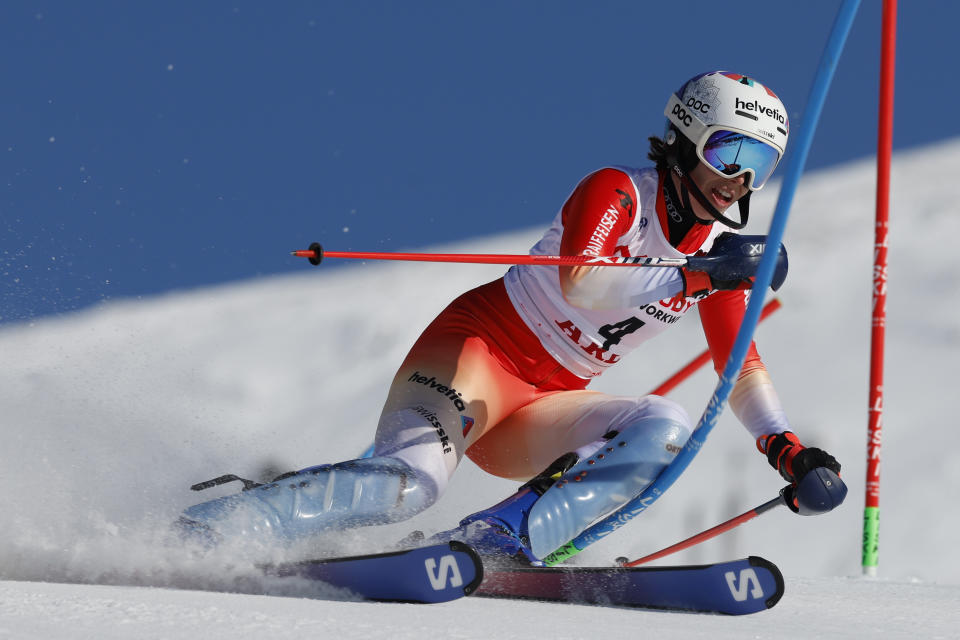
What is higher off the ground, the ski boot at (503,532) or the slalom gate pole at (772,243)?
the slalom gate pole at (772,243)

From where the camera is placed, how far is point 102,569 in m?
2.21

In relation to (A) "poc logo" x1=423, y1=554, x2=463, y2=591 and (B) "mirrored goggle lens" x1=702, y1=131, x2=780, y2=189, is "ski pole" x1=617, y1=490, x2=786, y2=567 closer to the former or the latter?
(B) "mirrored goggle lens" x1=702, y1=131, x2=780, y2=189

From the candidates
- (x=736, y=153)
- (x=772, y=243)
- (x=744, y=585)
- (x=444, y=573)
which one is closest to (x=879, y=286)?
(x=736, y=153)

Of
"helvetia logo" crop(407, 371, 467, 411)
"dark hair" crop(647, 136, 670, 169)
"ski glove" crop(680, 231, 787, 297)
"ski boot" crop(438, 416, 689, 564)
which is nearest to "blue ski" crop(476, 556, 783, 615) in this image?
"ski boot" crop(438, 416, 689, 564)

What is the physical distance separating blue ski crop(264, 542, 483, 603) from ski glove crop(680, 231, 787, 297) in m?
0.92

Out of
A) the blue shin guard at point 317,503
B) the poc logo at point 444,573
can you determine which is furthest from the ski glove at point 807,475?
the poc logo at point 444,573

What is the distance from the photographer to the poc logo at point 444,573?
7.01 feet

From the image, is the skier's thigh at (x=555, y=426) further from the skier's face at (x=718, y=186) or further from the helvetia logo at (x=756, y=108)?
the helvetia logo at (x=756, y=108)

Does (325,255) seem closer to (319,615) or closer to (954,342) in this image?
(319,615)

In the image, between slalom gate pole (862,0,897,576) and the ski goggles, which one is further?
slalom gate pole (862,0,897,576)

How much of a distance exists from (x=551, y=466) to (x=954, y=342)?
10.0 metres

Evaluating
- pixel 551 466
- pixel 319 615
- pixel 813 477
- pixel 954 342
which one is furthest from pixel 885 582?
pixel 954 342

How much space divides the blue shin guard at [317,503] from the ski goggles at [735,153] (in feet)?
3.52

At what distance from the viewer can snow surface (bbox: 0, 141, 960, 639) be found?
6.66ft
